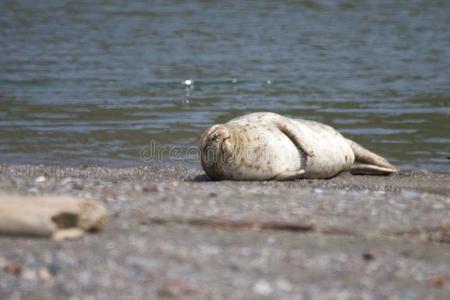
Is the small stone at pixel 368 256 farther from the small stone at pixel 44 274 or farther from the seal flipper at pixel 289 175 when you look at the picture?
the seal flipper at pixel 289 175

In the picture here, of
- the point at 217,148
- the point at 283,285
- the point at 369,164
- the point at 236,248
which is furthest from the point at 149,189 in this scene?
the point at 369,164

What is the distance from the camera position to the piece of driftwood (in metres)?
4.88

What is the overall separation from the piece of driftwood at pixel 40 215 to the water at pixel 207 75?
16.7ft

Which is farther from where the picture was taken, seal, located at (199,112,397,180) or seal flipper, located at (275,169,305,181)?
seal flipper, located at (275,169,305,181)

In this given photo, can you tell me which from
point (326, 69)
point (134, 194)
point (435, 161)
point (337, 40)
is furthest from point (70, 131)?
point (337, 40)

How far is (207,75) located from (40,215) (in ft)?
41.3

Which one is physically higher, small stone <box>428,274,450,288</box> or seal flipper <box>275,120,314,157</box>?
small stone <box>428,274,450,288</box>

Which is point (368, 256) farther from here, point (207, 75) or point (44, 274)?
point (207, 75)

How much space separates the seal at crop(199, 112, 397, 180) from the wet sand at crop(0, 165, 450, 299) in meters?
1.46

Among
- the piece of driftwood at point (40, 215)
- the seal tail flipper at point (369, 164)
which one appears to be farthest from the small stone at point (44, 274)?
the seal tail flipper at point (369, 164)

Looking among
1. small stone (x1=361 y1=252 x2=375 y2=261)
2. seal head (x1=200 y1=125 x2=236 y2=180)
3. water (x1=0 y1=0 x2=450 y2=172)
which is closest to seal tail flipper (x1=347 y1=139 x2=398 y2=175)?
water (x1=0 y1=0 x2=450 y2=172)

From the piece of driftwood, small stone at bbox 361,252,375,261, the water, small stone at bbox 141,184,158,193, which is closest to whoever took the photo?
the piece of driftwood

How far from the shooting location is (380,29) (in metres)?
24.1

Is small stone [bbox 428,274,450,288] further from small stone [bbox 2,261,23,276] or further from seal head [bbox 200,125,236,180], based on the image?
seal head [bbox 200,125,236,180]
